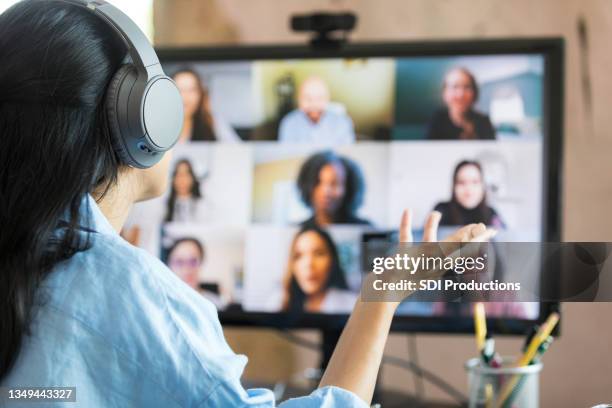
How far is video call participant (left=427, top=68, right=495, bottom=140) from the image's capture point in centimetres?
100

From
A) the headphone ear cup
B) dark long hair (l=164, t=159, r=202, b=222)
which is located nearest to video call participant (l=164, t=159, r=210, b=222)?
dark long hair (l=164, t=159, r=202, b=222)

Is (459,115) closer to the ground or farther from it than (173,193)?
farther from it

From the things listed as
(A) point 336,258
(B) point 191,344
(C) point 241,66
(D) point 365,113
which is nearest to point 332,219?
(A) point 336,258

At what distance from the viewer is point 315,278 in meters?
1.04

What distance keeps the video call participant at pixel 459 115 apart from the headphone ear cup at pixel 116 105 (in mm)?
561

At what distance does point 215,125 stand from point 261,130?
0.23ft

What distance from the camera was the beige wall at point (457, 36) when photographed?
3.69 ft

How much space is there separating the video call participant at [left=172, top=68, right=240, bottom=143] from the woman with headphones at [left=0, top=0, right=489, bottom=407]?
502mm

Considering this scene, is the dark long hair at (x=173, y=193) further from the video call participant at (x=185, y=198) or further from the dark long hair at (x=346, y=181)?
the dark long hair at (x=346, y=181)

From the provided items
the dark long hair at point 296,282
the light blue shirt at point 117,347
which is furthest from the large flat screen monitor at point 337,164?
the light blue shirt at point 117,347

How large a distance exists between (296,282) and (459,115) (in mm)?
318

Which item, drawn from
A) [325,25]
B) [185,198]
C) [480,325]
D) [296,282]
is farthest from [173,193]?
[480,325]

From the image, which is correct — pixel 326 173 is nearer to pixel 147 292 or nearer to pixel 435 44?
pixel 435 44

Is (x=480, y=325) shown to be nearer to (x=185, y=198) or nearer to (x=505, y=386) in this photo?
(x=505, y=386)
